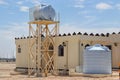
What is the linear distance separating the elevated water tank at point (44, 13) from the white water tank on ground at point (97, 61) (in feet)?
14.8

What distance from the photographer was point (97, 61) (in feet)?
93.7

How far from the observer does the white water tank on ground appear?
92.9 feet

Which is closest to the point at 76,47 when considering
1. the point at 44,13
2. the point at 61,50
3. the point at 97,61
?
the point at 61,50

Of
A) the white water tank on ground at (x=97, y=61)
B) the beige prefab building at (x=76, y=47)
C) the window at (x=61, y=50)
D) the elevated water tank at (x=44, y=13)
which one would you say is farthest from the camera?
the window at (x=61, y=50)

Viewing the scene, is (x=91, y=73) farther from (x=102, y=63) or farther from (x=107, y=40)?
(x=107, y=40)

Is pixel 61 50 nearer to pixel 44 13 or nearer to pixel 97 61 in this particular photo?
pixel 44 13

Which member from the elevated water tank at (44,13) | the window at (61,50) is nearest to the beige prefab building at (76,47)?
the window at (61,50)

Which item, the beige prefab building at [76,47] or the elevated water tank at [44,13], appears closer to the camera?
the elevated water tank at [44,13]

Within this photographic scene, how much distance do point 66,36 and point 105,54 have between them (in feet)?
17.5

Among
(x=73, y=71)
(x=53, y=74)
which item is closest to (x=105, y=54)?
(x=73, y=71)

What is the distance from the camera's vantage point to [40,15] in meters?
29.8

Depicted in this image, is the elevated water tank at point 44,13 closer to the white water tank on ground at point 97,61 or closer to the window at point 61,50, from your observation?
the window at point 61,50

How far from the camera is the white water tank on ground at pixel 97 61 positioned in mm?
28312

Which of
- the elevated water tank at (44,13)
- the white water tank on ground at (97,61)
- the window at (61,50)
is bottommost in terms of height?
the white water tank on ground at (97,61)
